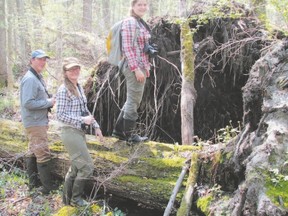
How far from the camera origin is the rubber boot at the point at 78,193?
4.95 m

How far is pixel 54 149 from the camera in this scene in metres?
6.06

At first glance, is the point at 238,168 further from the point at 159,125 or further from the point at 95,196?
the point at 159,125

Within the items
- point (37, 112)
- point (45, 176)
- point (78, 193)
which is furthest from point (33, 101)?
point (78, 193)

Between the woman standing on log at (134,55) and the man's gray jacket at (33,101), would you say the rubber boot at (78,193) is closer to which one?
the woman standing on log at (134,55)

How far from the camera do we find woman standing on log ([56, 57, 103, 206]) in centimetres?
468

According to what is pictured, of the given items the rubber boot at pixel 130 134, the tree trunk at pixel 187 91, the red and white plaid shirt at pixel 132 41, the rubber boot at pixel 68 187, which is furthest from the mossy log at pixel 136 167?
the red and white plaid shirt at pixel 132 41

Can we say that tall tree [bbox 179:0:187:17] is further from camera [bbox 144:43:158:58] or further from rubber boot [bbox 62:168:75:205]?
rubber boot [bbox 62:168:75:205]

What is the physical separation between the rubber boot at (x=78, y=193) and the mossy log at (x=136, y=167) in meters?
0.24

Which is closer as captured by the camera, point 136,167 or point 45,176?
point 136,167

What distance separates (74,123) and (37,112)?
4.06 feet

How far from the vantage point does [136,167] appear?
5.20 m

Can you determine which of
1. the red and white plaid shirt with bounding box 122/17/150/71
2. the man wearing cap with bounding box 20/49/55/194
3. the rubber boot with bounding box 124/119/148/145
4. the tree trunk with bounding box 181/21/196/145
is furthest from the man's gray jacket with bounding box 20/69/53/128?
the tree trunk with bounding box 181/21/196/145

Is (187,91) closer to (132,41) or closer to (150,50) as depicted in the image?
(150,50)

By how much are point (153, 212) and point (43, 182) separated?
6.59 ft
